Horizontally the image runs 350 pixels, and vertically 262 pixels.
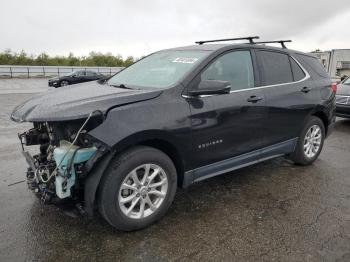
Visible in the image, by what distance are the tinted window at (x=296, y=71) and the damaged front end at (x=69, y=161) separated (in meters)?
3.01

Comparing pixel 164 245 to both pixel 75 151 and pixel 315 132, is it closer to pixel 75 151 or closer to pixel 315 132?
pixel 75 151

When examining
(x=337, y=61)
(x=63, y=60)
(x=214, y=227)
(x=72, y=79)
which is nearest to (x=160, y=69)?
(x=214, y=227)

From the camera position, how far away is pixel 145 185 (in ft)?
9.75

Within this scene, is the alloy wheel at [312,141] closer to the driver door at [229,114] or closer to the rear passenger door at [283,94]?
the rear passenger door at [283,94]

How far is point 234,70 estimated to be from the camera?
3.72 meters

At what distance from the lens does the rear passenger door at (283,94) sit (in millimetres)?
4016

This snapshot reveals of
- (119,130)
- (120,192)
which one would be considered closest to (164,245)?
(120,192)

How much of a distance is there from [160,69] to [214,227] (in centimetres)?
185

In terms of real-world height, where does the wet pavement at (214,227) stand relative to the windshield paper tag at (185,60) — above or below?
below

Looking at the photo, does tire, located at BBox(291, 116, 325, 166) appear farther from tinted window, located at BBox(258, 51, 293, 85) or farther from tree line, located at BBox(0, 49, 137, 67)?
tree line, located at BBox(0, 49, 137, 67)

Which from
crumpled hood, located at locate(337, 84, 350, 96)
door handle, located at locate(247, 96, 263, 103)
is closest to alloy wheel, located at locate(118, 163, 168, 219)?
door handle, located at locate(247, 96, 263, 103)

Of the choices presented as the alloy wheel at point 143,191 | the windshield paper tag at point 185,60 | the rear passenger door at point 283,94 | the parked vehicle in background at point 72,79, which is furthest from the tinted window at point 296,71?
the parked vehicle in background at point 72,79

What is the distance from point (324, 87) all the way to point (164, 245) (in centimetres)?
357

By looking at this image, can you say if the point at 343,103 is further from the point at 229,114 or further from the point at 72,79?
the point at 72,79
